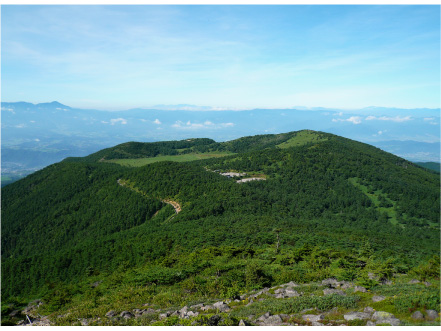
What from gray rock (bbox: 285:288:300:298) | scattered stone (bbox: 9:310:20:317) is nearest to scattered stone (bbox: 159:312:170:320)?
gray rock (bbox: 285:288:300:298)

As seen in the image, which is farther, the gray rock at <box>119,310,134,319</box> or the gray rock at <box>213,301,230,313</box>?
the gray rock at <box>119,310,134,319</box>

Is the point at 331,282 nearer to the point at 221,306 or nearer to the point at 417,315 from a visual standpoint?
the point at 221,306

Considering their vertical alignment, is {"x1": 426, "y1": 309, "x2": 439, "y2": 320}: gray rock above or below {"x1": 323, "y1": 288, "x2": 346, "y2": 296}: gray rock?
above

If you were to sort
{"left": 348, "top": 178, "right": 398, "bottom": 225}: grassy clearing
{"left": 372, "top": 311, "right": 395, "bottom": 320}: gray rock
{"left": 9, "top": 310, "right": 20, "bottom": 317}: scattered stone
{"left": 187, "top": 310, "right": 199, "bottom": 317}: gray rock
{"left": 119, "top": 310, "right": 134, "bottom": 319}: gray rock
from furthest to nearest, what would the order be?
{"left": 348, "top": 178, "right": 398, "bottom": 225}: grassy clearing
{"left": 9, "top": 310, "right": 20, "bottom": 317}: scattered stone
{"left": 119, "top": 310, "right": 134, "bottom": 319}: gray rock
{"left": 187, "top": 310, "right": 199, "bottom": 317}: gray rock
{"left": 372, "top": 311, "right": 395, "bottom": 320}: gray rock

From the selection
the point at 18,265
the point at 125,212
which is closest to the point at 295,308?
the point at 18,265

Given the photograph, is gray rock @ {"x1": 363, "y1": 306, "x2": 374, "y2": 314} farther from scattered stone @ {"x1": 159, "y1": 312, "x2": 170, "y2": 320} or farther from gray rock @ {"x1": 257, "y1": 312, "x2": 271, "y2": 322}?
scattered stone @ {"x1": 159, "y1": 312, "x2": 170, "y2": 320}

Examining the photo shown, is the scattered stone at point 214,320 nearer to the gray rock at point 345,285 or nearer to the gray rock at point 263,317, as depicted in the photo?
the gray rock at point 263,317

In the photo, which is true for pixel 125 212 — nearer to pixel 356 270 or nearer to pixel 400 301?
pixel 356 270
